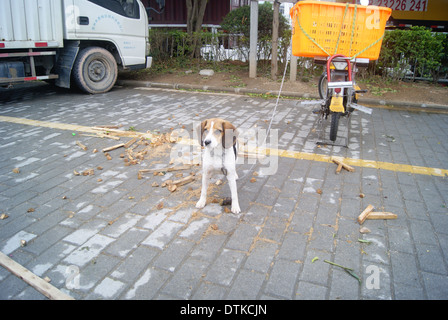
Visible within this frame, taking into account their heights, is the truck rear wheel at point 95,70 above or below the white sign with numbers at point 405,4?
below

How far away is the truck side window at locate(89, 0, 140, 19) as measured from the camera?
A: 9162mm

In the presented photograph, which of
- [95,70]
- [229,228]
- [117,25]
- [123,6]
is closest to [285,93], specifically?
[117,25]

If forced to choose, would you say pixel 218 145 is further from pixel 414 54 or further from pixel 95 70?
pixel 414 54

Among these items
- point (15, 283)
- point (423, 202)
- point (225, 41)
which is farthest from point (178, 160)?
point (225, 41)

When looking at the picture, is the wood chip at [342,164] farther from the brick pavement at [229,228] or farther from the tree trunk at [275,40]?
the tree trunk at [275,40]

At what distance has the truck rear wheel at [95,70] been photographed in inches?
356

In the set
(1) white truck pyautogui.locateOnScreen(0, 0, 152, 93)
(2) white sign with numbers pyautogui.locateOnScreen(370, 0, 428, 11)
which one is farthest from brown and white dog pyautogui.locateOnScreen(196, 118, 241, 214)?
(2) white sign with numbers pyautogui.locateOnScreen(370, 0, 428, 11)

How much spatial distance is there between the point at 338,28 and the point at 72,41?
685cm

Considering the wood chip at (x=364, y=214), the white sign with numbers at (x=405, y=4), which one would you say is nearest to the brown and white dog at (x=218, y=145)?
the wood chip at (x=364, y=214)

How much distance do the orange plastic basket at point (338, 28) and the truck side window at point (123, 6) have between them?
5925 mm

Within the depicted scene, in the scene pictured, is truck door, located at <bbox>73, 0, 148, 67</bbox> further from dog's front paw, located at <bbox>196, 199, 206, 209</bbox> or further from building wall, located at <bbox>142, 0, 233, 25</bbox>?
building wall, located at <bbox>142, 0, 233, 25</bbox>

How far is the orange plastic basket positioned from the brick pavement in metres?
1.49

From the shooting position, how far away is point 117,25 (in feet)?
31.3
